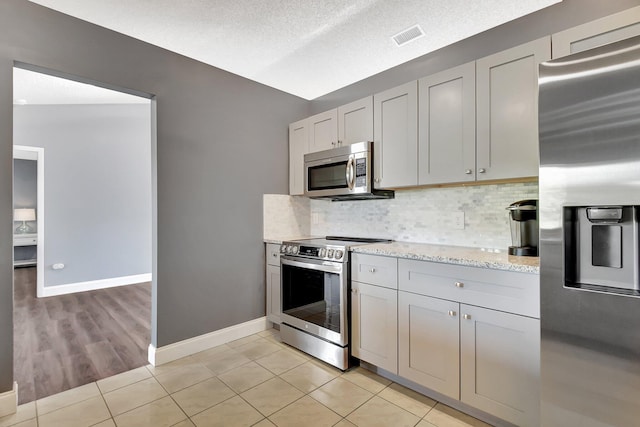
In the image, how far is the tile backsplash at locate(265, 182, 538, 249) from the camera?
2.15m

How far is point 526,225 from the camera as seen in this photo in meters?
1.81

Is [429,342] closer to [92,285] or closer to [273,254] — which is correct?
[273,254]

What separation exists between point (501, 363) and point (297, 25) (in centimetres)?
252

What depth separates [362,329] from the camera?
2.21 metres

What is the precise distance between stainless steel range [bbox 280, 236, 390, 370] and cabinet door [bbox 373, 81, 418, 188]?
0.66 m

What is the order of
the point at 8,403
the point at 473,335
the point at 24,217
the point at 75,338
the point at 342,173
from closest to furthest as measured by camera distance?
the point at 473,335 → the point at 8,403 → the point at 342,173 → the point at 75,338 → the point at 24,217

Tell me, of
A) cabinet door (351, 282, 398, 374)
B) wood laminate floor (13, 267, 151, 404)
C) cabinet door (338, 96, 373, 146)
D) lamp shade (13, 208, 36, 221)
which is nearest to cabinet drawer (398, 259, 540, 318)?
cabinet door (351, 282, 398, 374)

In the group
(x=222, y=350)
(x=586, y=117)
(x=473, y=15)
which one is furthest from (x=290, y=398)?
(x=473, y=15)

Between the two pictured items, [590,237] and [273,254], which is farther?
[273,254]

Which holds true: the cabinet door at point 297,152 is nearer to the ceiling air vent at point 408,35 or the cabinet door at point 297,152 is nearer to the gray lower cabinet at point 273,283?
the gray lower cabinet at point 273,283

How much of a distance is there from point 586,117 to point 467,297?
102 cm

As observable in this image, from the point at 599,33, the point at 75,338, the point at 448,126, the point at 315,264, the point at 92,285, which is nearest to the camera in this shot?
the point at 599,33

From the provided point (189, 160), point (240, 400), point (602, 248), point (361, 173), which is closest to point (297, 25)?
point (361, 173)

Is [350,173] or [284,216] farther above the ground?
[350,173]
